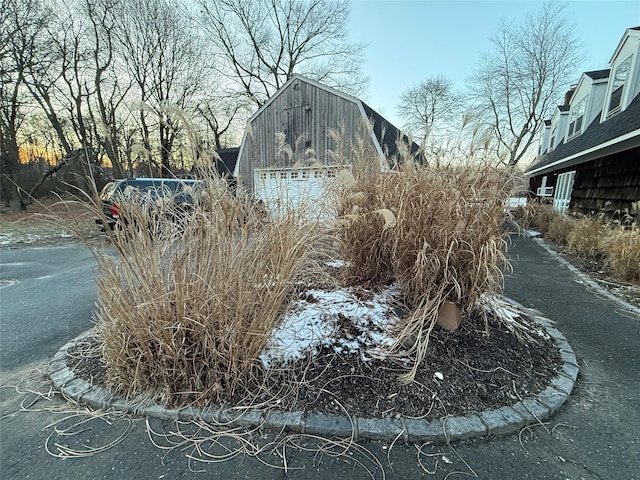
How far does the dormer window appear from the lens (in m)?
6.40

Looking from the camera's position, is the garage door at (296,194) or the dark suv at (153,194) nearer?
the dark suv at (153,194)

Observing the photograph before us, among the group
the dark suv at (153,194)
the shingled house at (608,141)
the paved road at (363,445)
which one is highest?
the shingled house at (608,141)

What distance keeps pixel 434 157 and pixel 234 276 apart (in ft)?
6.60

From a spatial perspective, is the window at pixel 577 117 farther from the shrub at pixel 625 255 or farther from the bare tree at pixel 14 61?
the bare tree at pixel 14 61

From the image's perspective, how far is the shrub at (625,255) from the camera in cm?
354

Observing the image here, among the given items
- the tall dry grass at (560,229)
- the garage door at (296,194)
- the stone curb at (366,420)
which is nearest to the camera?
the stone curb at (366,420)

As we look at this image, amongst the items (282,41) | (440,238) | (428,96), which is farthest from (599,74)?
(282,41)

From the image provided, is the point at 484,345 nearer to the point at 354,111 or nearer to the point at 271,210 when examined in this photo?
the point at 271,210

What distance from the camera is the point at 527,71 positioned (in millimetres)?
15391

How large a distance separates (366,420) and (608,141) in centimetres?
655

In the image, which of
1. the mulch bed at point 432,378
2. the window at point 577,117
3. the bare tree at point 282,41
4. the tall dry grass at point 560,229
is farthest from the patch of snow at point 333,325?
the bare tree at point 282,41

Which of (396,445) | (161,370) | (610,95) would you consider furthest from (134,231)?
(610,95)

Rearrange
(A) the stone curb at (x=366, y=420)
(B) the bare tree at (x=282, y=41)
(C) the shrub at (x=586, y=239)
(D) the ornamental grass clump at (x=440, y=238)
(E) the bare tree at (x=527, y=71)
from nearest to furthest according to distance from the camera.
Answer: (A) the stone curb at (x=366, y=420) < (D) the ornamental grass clump at (x=440, y=238) < (C) the shrub at (x=586, y=239) < (E) the bare tree at (x=527, y=71) < (B) the bare tree at (x=282, y=41)

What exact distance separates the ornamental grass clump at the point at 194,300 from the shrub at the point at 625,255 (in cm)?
449
